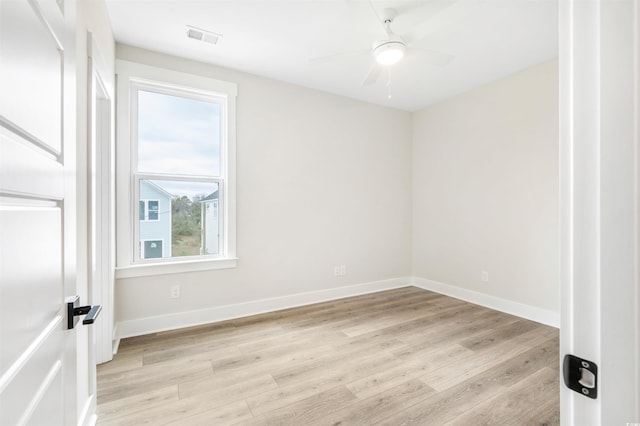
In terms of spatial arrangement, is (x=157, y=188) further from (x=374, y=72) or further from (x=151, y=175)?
(x=374, y=72)

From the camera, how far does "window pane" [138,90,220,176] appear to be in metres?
2.97

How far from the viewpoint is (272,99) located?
11.5ft

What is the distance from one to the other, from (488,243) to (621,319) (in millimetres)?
3644

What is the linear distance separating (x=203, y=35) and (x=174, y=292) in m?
2.48

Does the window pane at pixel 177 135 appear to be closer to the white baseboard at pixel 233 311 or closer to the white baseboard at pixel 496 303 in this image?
the white baseboard at pixel 233 311

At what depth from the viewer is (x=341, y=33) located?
2.59 m

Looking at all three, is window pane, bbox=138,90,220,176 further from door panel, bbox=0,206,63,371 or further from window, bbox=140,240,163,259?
door panel, bbox=0,206,63,371

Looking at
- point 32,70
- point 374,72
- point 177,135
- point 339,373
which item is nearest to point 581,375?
point 32,70

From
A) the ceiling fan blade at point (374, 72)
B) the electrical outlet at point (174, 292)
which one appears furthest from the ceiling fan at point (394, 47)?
the electrical outlet at point (174, 292)

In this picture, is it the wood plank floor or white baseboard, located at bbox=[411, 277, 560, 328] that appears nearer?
the wood plank floor

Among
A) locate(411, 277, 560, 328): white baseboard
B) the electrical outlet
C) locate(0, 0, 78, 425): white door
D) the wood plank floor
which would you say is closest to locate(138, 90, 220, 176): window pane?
the electrical outlet

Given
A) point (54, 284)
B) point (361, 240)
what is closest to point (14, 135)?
point (54, 284)

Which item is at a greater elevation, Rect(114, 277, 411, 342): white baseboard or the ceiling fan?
the ceiling fan

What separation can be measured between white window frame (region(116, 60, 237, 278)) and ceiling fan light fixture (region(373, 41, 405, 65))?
5.54 ft
